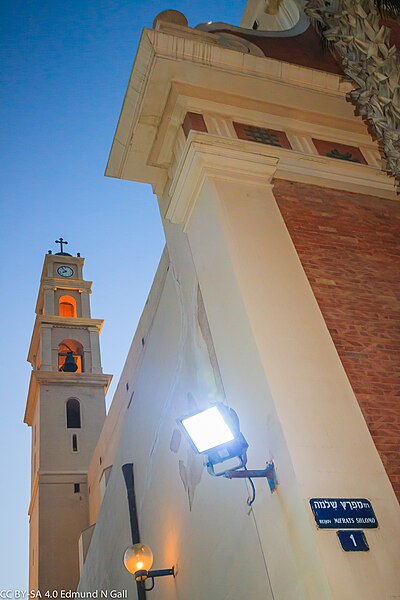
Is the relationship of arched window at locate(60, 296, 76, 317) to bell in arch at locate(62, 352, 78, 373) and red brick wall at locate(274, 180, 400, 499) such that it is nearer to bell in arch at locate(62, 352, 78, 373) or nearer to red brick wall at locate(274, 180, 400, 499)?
bell in arch at locate(62, 352, 78, 373)

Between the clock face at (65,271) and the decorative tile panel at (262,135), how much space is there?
22.2 meters

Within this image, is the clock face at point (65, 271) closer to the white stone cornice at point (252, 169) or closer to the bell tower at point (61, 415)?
the bell tower at point (61, 415)

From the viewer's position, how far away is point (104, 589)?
10.5m

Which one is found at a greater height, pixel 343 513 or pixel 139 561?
pixel 139 561

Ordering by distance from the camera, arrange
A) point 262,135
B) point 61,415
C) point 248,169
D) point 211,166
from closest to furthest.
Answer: point 211,166 < point 248,169 < point 262,135 < point 61,415

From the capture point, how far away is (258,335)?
203 inches

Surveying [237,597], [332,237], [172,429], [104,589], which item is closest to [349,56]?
[332,237]

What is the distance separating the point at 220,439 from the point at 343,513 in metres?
1.02

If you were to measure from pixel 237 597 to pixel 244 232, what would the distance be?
12.4ft

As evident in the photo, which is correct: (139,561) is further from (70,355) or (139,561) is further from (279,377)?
(70,355)

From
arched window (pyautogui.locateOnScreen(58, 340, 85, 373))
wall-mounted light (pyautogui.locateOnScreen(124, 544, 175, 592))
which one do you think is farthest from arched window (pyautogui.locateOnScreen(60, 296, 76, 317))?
wall-mounted light (pyautogui.locateOnScreen(124, 544, 175, 592))

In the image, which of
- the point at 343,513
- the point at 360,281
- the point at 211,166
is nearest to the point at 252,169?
the point at 211,166

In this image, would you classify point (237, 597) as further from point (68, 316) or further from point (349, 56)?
point (68, 316)

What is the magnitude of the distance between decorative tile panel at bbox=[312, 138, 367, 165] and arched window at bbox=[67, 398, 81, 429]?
18825mm
